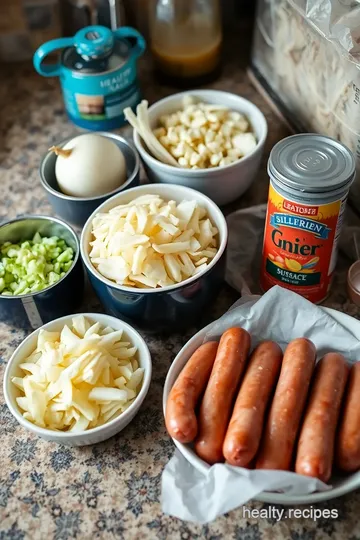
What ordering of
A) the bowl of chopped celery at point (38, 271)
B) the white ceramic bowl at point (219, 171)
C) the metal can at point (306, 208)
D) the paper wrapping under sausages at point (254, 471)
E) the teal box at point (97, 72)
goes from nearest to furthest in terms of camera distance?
the paper wrapping under sausages at point (254, 471) → the metal can at point (306, 208) → the bowl of chopped celery at point (38, 271) → the white ceramic bowl at point (219, 171) → the teal box at point (97, 72)

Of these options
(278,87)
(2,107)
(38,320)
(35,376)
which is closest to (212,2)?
(278,87)

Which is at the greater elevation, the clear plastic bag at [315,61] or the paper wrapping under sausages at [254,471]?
the clear plastic bag at [315,61]

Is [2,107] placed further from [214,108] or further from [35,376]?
[35,376]

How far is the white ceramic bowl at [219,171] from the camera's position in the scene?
1.05 meters

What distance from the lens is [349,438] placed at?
74 centimetres

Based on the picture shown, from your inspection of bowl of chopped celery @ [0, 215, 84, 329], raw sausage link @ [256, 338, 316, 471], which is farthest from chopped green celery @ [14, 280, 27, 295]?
raw sausage link @ [256, 338, 316, 471]

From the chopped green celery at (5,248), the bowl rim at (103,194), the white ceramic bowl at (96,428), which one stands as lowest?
the white ceramic bowl at (96,428)

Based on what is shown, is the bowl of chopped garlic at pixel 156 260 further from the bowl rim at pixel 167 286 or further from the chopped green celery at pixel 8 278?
the chopped green celery at pixel 8 278

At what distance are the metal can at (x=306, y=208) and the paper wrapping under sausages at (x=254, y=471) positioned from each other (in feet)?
0.16

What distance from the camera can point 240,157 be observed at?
1099 mm

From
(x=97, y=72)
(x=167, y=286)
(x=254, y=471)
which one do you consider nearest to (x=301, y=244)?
(x=167, y=286)

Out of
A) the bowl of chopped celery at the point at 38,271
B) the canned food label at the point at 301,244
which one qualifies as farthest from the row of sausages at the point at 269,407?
the bowl of chopped celery at the point at 38,271

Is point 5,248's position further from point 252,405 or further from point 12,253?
point 252,405

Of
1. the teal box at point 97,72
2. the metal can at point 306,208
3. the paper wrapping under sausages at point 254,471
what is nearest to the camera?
the paper wrapping under sausages at point 254,471
